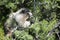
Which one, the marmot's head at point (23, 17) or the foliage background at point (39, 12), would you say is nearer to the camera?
the foliage background at point (39, 12)

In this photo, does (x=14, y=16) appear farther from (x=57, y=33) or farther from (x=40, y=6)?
(x=57, y=33)

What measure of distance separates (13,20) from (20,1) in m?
0.25

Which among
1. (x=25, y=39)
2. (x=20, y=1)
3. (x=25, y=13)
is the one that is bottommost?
(x=25, y=39)

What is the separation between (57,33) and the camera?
7.23ft

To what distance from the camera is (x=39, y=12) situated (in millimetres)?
2385

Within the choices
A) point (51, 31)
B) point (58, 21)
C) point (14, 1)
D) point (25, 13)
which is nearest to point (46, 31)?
point (51, 31)

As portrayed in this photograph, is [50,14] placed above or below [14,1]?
below

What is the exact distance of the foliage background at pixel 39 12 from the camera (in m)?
2.18

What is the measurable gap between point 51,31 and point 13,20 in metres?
0.50

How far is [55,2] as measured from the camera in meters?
2.34

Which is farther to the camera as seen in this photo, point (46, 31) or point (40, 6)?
point (40, 6)

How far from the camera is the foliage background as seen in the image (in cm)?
218

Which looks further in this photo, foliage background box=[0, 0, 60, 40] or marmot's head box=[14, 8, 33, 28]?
marmot's head box=[14, 8, 33, 28]

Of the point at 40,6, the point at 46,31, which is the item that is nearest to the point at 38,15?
the point at 40,6
